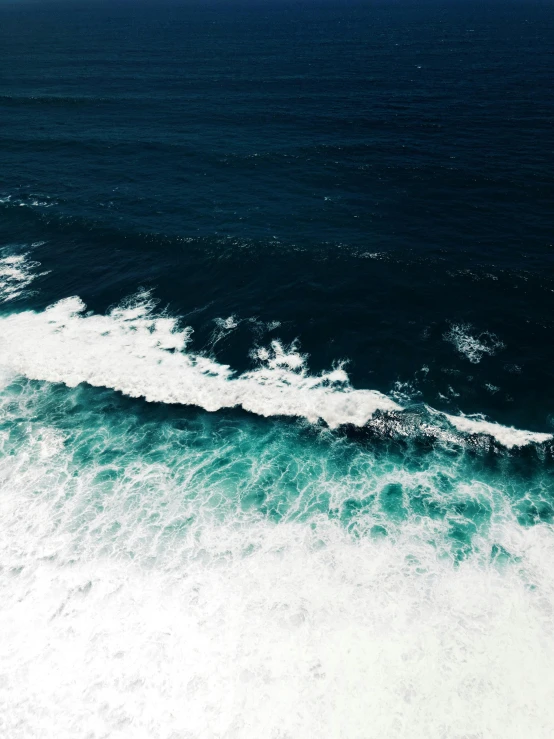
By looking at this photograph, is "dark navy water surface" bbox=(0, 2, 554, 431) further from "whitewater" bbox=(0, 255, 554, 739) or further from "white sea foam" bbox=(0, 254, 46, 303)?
"whitewater" bbox=(0, 255, 554, 739)

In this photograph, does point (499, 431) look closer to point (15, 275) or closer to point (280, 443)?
point (280, 443)

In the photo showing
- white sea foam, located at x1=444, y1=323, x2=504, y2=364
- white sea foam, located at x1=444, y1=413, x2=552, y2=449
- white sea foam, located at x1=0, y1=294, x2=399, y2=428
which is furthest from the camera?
white sea foam, located at x1=444, y1=323, x2=504, y2=364

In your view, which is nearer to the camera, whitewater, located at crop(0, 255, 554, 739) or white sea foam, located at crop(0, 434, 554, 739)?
white sea foam, located at crop(0, 434, 554, 739)

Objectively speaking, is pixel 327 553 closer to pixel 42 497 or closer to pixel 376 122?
pixel 42 497

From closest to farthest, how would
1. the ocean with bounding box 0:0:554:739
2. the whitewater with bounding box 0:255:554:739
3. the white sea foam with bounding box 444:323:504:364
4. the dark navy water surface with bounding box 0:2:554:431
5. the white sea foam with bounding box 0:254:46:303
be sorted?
the whitewater with bounding box 0:255:554:739 → the ocean with bounding box 0:0:554:739 → the white sea foam with bounding box 444:323:504:364 → the dark navy water surface with bounding box 0:2:554:431 → the white sea foam with bounding box 0:254:46:303

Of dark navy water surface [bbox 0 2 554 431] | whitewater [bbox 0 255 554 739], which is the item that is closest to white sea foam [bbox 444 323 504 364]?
dark navy water surface [bbox 0 2 554 431]

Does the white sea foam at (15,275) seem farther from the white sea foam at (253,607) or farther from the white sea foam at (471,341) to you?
the white sea foam at (471,341)

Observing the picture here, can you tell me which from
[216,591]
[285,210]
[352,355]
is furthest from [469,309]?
[216,591]
